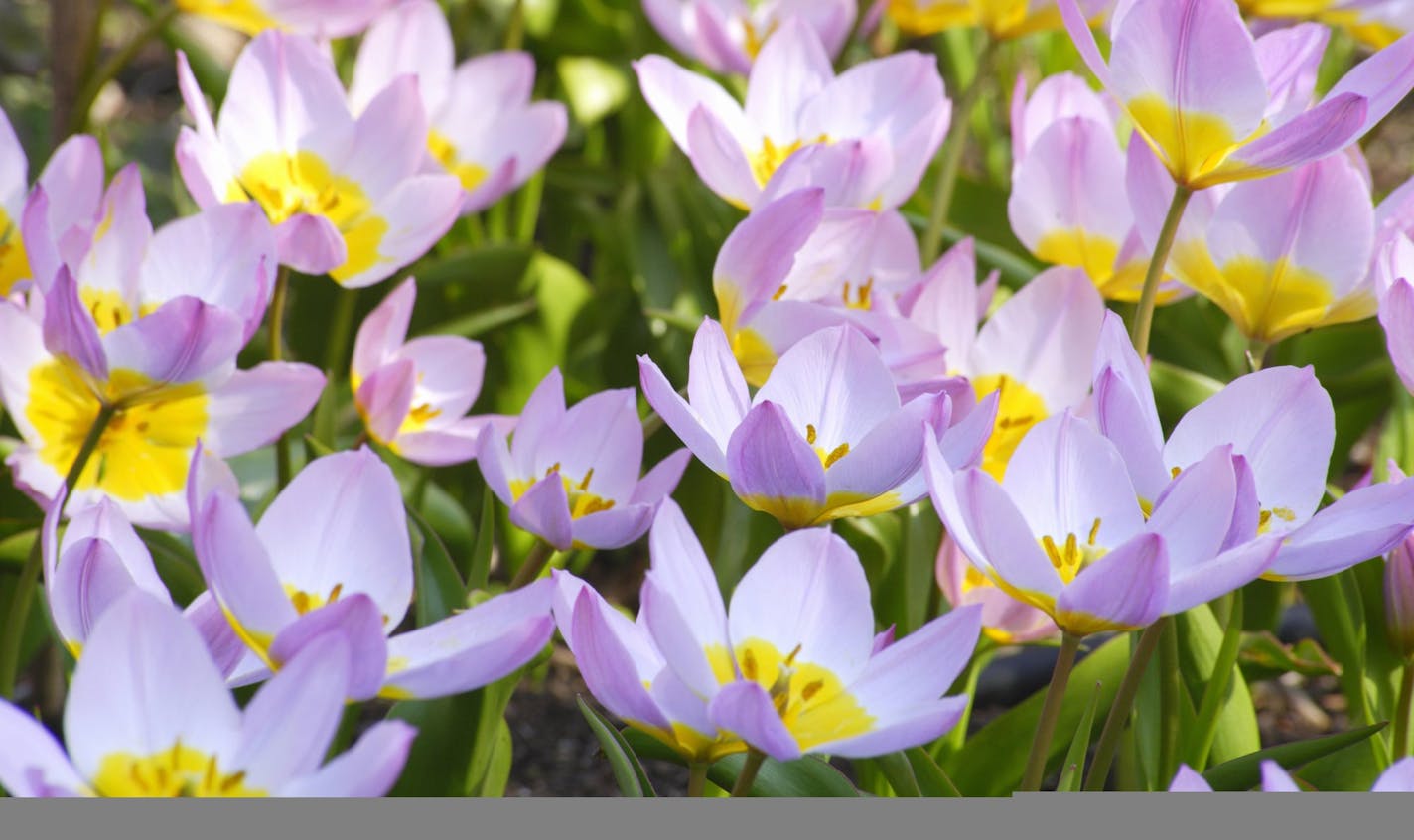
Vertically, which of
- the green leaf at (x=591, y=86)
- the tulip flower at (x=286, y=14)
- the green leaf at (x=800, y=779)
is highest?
the tulip flower at (x=286, y=14)

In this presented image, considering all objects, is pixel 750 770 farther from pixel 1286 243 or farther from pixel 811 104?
pixel 811 104

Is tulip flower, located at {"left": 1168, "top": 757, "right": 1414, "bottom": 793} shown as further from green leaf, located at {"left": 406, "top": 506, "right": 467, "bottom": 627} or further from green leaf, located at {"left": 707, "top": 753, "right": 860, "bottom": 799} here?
green leaf, located at {"left": 406, "top": 506, "right": 467, "bottom": 627}

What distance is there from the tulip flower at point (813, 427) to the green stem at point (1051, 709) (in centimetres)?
9

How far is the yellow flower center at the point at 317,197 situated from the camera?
979 mm

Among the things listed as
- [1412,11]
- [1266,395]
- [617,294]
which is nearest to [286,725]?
[1266,395]

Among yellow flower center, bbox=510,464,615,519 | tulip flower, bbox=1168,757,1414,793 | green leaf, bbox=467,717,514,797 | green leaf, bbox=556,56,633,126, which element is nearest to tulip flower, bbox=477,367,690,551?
yellow flower center, bbox=510,464,615,519

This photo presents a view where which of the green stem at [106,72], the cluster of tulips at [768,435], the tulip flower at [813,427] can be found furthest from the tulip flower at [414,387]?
the green stem at [106,72]

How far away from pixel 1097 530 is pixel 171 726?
14.6 inches

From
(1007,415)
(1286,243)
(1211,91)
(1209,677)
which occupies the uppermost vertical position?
(1211,91)

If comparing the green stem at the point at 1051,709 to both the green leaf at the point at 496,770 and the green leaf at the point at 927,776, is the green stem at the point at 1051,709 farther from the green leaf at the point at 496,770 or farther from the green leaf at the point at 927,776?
the green leaf at the point at 496,770

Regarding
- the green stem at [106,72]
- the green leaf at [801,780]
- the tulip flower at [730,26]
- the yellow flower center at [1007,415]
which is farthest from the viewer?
the tulip flower at [730,26]

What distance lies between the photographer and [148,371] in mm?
733

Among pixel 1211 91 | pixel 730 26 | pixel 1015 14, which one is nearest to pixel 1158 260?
pixel 1211 91

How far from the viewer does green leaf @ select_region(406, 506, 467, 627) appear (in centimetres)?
81
